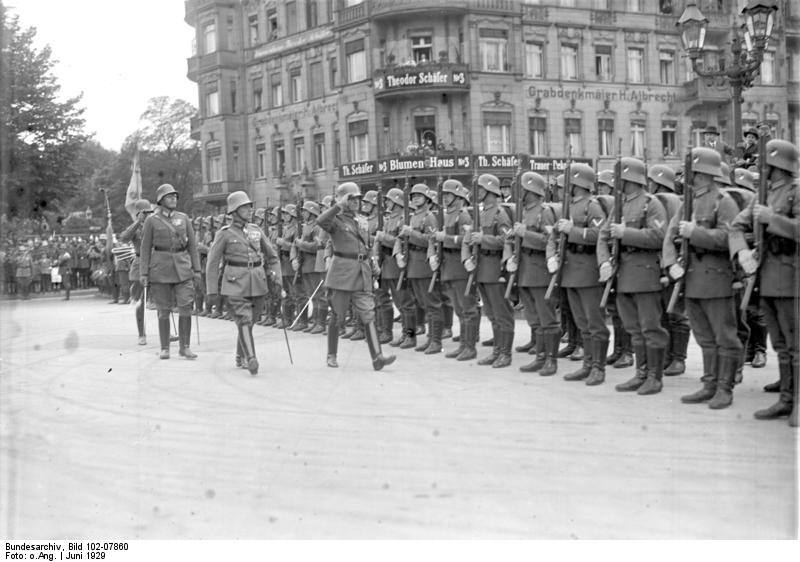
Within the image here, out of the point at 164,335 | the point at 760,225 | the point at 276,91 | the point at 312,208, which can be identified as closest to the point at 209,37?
the point at 276,91

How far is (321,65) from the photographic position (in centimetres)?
4456

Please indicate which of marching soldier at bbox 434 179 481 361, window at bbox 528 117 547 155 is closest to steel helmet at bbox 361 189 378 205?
marching soldier at bbox 434 179 481 361

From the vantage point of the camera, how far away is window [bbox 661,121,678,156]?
44156 millimetres

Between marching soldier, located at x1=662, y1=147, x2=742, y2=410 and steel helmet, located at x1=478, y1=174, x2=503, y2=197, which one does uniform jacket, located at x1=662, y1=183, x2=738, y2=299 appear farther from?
steel helmet, located at x1=478, y1=174, x2=503, y2=197

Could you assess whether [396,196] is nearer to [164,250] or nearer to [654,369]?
[164,250]

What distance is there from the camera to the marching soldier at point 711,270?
7902 mm

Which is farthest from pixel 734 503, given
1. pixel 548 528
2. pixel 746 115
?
pixel 746 115

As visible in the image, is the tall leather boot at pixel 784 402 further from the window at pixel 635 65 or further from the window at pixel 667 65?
the window at pixel 667 65

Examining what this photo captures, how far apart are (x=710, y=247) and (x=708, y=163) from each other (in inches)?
29.3

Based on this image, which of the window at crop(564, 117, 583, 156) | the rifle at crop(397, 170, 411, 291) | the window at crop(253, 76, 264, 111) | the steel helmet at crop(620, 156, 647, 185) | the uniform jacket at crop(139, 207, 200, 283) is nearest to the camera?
the steel helmet at crop(620, 156, 647, 185)

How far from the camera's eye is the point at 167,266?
12672 mm

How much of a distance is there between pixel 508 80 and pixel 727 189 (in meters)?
33.8

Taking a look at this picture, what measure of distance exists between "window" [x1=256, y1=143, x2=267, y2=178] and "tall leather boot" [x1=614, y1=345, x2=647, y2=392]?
4071 cm

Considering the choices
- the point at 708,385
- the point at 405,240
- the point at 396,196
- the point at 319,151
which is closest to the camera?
the point at 708,385
